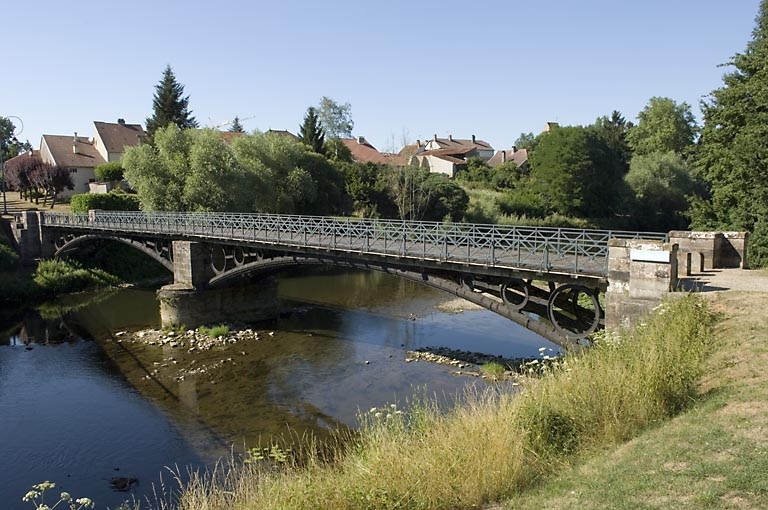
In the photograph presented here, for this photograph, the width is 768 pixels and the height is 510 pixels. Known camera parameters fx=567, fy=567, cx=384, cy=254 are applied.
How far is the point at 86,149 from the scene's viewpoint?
61.2m

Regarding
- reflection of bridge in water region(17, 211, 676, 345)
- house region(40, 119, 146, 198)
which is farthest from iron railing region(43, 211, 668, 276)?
house region(40, 119, 146, 198)

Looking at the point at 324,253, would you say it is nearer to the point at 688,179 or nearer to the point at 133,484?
the point at 133,484

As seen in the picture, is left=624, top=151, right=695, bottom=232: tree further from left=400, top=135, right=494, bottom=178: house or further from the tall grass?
the tall grass

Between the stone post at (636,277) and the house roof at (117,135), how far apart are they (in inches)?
2308

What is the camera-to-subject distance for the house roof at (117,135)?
201 feet

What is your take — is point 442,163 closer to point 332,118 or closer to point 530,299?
point 332,118

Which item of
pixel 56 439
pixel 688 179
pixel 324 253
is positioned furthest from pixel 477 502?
pixel 688 179

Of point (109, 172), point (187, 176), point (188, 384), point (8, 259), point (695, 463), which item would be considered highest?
point (109, 172)

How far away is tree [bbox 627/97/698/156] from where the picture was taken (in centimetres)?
6550

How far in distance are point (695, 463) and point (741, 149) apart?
18993 mm

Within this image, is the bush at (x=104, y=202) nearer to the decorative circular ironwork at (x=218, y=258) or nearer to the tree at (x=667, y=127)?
the decorative circular ironwork at (x=218, y=258)

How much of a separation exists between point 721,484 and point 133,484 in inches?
426

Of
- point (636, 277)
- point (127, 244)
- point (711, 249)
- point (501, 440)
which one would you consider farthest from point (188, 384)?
point (127, 244)

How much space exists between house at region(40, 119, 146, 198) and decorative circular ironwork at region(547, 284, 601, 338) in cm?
5293
